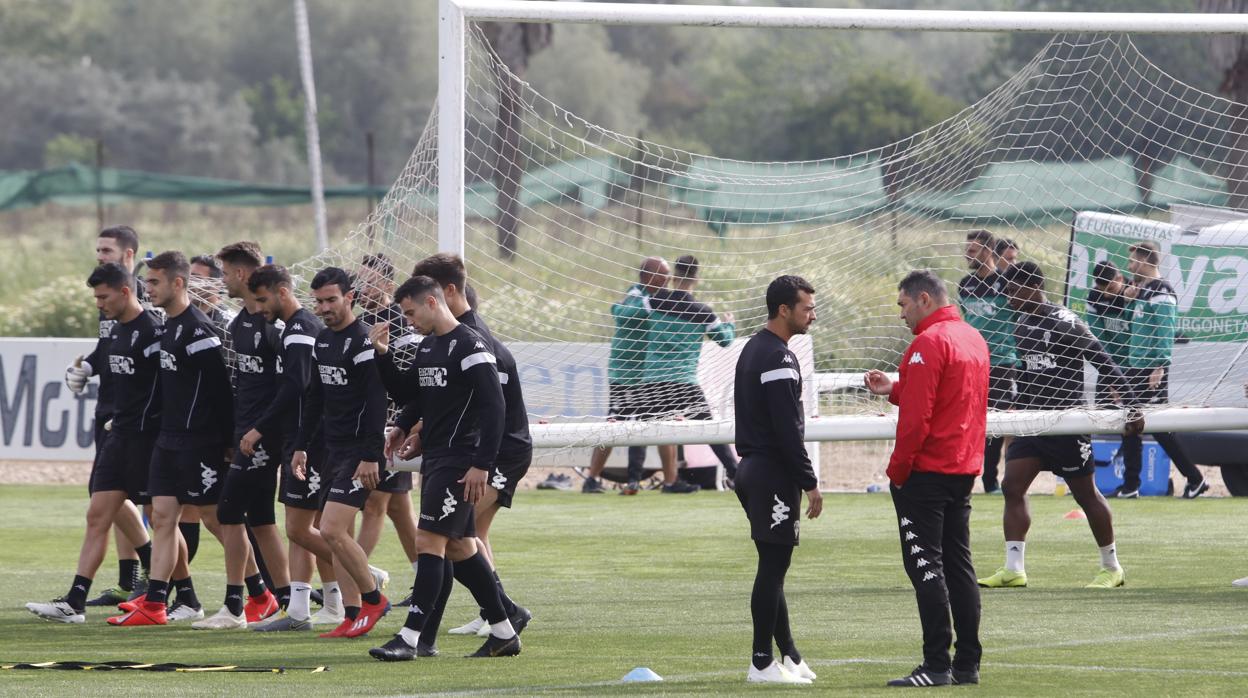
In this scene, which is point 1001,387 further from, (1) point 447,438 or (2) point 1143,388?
(1) point 447,438

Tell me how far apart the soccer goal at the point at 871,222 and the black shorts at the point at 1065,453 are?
0.64ft

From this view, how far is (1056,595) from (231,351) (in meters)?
5.09

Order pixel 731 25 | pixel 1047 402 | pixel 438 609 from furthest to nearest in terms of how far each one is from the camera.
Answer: pixel 1047 402 < pixel 731 25 < pixel 438 609

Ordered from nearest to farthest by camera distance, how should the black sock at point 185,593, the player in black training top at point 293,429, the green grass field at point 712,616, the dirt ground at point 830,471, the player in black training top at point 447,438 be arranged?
the green grass field at point 712,616 < the player in black training top at point 447,438 < the player in black training top at point 293,429 < the black sock at point 185,593 < the dirt ground at point 830,471

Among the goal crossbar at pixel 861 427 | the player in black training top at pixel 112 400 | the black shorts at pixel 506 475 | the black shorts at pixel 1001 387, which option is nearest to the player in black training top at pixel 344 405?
the black shorts at pixel 506 475

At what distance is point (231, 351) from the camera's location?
1160cm

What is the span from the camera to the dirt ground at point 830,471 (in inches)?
771

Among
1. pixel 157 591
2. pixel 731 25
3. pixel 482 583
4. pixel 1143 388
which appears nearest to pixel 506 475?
pixel 482 583

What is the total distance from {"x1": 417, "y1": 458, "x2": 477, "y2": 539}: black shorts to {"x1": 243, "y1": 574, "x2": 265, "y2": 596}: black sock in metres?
2.24

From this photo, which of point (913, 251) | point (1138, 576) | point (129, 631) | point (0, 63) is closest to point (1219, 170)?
point (913, 251)

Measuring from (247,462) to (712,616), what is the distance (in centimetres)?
271

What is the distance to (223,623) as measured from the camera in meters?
10.9

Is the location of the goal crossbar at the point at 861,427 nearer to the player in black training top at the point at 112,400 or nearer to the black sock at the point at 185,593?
the black sock at the point at 185,593

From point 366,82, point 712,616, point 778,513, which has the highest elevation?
point 366,82
